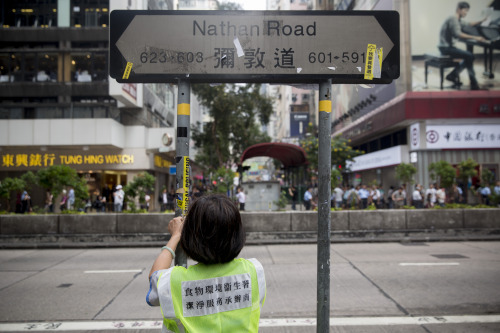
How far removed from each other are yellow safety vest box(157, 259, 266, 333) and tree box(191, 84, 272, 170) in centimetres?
3004

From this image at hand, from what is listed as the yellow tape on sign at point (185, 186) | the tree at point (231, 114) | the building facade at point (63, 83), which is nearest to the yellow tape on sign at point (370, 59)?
the yellow tape on sign at point (185, 186)

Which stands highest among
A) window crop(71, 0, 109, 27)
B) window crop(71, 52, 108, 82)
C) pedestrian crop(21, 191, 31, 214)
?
window crop(71, 0, 109, 27)

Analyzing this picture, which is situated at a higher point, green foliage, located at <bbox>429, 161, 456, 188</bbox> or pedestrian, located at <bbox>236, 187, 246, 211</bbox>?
green foliage, located at <bbox>429, 161, 456, 188</bbox>

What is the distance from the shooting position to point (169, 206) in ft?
69.7

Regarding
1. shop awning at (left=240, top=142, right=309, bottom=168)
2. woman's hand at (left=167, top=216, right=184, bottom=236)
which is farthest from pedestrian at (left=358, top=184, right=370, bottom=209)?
woman's hand at (left=167, top=216, right=184, bottom=236)

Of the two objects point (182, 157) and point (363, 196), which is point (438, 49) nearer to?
point (363, 196)

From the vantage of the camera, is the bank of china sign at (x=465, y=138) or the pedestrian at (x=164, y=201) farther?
the bank of china sign at (x=465, y=138)

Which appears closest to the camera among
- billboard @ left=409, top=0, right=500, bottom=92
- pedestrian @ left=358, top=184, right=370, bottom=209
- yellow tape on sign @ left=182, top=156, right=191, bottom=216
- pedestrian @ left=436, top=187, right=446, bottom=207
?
yellow tape on sign @ left=182, top=156, right=191, bottom=216

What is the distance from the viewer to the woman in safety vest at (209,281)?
1.73 meters

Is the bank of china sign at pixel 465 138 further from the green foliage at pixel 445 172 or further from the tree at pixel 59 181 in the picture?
the tree at pixel 59 181

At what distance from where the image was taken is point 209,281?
1.76m

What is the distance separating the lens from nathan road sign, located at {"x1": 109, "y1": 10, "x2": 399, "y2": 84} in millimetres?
2801

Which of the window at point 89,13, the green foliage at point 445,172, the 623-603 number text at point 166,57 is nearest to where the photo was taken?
the 623-603 number text at point 166,57

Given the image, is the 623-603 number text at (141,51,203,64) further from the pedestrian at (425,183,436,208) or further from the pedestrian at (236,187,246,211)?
the pedestrian at (425,183,436,208)
